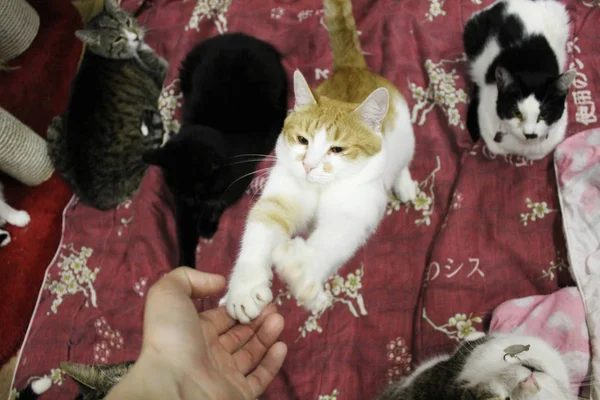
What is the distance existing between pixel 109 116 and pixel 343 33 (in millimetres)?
1016

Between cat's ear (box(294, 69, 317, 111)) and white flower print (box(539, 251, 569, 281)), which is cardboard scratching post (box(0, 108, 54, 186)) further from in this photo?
white flower print (box(539, 251, 569, 281))

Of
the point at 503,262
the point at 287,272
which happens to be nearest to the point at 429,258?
the point at 503,262

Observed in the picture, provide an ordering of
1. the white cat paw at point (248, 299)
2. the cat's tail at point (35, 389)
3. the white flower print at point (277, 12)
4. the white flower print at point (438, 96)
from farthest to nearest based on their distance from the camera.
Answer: the white flower print at point (277, 12) → the white flower print at point (438, 96) → the cat's tail at point (35, 389) → the white cat paw at point (248, 299)

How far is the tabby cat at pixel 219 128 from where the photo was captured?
1.49 meters

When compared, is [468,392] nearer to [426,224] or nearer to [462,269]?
[462,269]

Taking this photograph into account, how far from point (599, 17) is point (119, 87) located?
6.61 ft

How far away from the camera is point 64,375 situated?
1.42 metres

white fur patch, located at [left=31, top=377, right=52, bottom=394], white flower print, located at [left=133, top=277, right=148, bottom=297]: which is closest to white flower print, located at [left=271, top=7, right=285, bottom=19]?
white flower print, located at [left=133, top=277, right=148, bottom=297]

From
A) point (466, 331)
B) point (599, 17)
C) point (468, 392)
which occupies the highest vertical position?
point (599, 17)

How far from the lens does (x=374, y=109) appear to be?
108cm

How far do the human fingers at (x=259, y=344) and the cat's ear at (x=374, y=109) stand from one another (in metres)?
0.59

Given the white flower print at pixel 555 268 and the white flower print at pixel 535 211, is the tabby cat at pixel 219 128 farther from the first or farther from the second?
the white flower print at pixel 555 268

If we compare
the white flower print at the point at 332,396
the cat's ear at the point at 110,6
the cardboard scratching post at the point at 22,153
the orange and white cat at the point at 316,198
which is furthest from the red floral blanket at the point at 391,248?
the cat's ear at the point at 110,6

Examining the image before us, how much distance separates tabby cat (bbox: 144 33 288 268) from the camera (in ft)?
4.90
